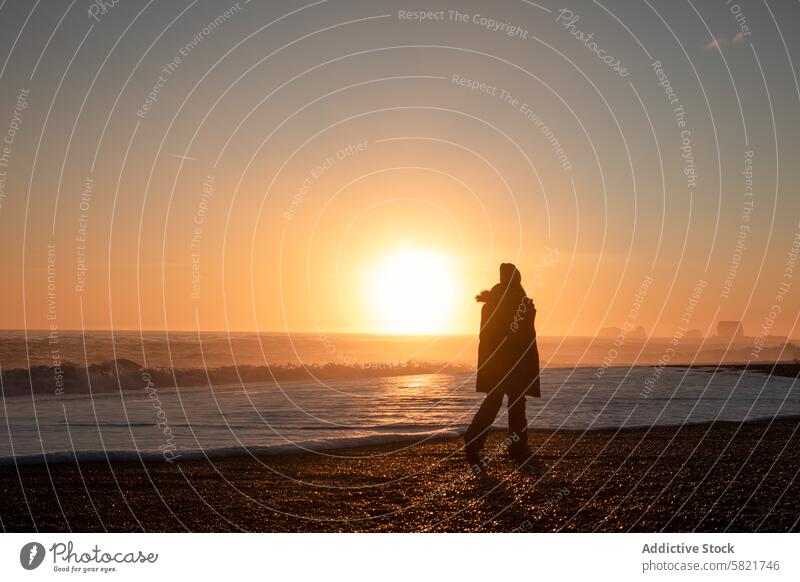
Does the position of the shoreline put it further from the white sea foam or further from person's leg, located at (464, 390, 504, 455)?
person's leg, located at (464, 390, 504, 455)

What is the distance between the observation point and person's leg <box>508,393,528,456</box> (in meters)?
13.7

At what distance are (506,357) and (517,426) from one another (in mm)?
1274

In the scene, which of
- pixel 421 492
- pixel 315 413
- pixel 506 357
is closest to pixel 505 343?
pixel 506 357

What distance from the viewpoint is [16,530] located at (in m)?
Result: 8.92

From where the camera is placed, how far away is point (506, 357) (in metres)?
13.8

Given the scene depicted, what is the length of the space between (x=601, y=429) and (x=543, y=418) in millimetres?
2259

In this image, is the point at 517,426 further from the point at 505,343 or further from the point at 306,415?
the point at 306,415

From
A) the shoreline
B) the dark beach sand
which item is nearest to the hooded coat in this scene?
the dark beach sand

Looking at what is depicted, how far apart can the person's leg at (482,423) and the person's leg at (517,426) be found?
0.47 meters

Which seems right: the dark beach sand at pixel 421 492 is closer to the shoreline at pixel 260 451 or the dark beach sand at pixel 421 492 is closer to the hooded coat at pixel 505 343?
the shoreline at pixel 260 451

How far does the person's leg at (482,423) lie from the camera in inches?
525

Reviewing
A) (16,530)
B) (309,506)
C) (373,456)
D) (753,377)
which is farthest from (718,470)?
(753,377)

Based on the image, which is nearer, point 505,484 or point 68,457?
point 505,484
